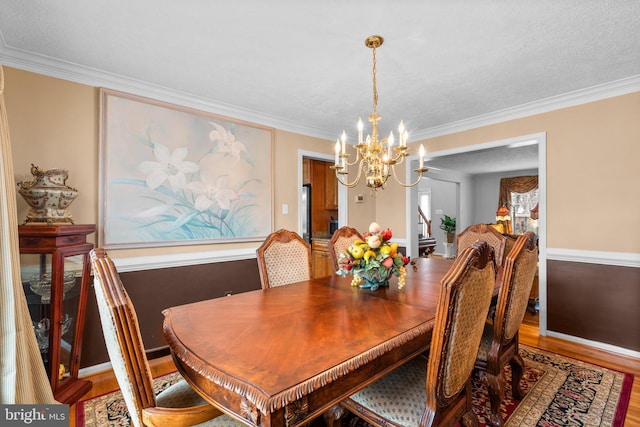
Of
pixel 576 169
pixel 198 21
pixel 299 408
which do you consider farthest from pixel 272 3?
pixel 576 169

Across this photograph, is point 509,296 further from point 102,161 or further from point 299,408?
point 102,161

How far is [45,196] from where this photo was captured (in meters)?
1.95

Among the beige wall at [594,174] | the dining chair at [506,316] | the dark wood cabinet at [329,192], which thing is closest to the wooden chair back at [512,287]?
the dining chair at [506,316]

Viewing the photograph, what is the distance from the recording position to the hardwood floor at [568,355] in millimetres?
1920

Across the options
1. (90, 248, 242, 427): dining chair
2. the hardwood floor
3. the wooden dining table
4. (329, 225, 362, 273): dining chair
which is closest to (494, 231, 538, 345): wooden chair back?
the wooden dining table

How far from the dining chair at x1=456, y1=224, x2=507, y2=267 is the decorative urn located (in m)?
3.31

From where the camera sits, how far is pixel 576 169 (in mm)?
2879

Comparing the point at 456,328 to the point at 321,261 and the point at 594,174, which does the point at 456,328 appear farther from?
the point at 321,261

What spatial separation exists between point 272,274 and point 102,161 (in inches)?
63.7

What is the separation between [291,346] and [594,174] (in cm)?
322

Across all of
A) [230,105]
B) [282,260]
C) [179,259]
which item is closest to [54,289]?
[179,259]

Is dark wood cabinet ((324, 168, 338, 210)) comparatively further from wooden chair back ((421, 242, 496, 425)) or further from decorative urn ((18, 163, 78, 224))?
wooden chair back ((421, 242, 496, 425))

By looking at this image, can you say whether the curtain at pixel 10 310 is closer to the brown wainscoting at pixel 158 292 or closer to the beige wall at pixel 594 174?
the brown wainscoting at pixel 158 292

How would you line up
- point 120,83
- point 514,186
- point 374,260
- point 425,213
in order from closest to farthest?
1. point 374,260
2. point 120,83
3. point 514,186
4. point 425,213
